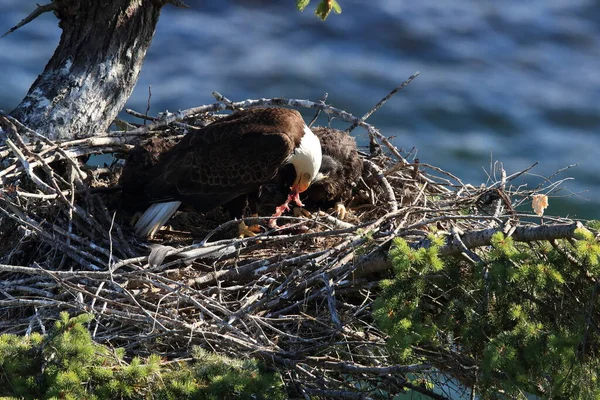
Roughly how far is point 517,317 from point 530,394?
30 centimetres

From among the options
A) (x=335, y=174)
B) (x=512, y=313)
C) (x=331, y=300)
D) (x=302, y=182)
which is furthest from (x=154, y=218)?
(x=512, y=313)

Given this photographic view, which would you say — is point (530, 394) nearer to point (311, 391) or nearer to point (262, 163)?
point (311, 391)

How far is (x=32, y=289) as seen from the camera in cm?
462

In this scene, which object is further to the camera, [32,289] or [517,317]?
[32,289]

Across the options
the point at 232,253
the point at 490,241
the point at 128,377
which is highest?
the point at 490,241

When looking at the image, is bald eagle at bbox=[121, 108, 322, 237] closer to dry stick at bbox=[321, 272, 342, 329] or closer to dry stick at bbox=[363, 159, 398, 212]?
dry stick at bbox=[363, 159, 398, 212]

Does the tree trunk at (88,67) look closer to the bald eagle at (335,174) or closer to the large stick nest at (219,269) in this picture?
the large stick nest at (219,269)

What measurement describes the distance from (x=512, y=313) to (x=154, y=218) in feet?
8.70

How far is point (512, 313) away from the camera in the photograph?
139 inches

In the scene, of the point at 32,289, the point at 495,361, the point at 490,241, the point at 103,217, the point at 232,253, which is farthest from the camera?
the point at 103,217

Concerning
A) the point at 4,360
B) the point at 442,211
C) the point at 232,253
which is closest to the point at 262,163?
the point at 232,253

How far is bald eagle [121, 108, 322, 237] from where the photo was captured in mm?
5574

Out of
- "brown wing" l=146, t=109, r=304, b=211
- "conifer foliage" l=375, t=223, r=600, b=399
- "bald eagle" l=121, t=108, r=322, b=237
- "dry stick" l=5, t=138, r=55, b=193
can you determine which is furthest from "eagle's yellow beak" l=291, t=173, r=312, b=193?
"conifer foliage" l=375, t=223, r=600, b=399

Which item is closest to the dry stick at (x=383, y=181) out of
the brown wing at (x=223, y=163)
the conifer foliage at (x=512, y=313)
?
the brown wing at (x=223, y=163)
